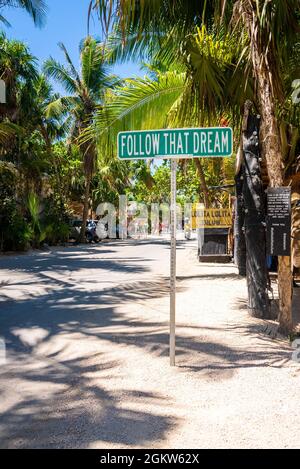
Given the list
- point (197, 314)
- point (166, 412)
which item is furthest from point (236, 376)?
point (197, 314)

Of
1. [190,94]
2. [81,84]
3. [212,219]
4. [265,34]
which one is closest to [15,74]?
[81,84]

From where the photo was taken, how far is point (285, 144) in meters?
9.86

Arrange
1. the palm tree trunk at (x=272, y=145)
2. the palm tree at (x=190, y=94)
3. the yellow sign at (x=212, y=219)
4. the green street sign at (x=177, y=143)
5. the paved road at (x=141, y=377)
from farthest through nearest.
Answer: the yellow sign at (x=212, y=219) < the palm tree at (x=190, y=94) < the palm tree trunk at (x=272, y=145) < the green street sign at (x=177, y=143) < the paved road at (x=141, y=377)

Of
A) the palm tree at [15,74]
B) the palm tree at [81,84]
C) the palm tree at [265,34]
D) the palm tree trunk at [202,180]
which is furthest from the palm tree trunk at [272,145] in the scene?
the palm tree at [81,84]

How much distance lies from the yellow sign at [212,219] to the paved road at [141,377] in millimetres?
8391

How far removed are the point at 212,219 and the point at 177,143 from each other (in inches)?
518

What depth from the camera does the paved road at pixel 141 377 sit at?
12.0 ft

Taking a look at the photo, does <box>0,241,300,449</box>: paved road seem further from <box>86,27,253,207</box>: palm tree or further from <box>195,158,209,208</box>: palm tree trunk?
<box>195,158,209,208</box>: palm tree trunk

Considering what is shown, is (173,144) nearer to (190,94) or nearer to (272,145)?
(272,145)

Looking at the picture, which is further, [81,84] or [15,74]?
[81,84]

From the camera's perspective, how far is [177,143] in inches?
190

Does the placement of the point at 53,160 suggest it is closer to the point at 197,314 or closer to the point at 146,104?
the point at 146,104

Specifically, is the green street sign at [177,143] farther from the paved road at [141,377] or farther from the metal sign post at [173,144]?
the paved road at [141,377]

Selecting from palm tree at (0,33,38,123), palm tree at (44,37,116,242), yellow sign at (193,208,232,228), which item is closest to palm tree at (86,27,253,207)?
yellow sign at (193,208,232,228)
